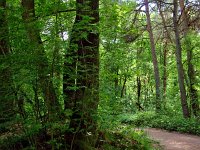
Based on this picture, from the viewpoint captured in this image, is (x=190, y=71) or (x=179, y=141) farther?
(x=190, y=71)

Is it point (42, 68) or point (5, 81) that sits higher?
point (42, 68)

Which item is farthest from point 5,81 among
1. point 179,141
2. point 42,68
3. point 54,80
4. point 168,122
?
point 168,122

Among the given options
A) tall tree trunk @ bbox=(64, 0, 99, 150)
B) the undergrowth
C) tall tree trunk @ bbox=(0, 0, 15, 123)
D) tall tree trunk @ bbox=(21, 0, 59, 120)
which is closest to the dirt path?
the undergrowth

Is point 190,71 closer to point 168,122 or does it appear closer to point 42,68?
point 168,122

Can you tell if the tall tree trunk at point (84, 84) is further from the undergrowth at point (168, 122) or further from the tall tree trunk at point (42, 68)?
the undergrowth at point (168, 122)

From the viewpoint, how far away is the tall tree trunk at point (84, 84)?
4.80 m

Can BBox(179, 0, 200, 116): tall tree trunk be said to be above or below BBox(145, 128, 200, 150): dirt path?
above

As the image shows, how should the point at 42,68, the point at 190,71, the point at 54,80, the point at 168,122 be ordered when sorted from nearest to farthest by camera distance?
the point at 42,68 → the point at 54,80 → the point at 168,122 → the point at 190,71

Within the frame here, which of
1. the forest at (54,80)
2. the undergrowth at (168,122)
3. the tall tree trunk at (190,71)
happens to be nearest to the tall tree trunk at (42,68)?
the forest at (54,80)

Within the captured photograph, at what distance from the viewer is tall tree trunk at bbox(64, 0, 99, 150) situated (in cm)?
480

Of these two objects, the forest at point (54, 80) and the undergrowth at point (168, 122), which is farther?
the undergrowth at point (168, 122)

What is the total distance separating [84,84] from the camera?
5.05 metres

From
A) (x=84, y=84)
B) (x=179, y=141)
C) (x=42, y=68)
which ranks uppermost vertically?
(x=42, y=68)

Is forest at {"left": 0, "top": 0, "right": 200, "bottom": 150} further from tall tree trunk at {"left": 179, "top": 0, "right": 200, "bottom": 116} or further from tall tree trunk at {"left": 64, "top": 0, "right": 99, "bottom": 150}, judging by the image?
tall tree trunk at {"left": 179, "top": 0, "right": 200, "bottom": 116}
